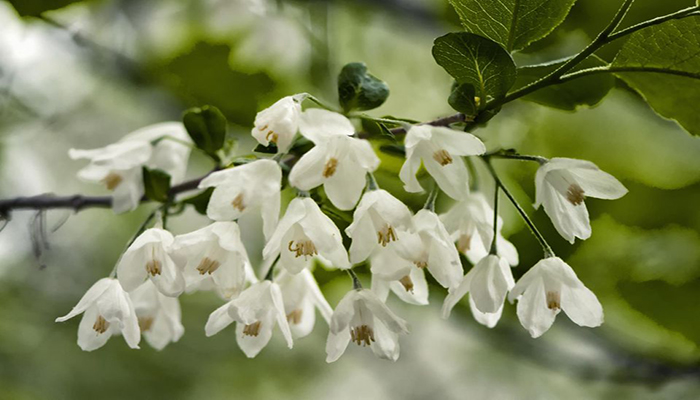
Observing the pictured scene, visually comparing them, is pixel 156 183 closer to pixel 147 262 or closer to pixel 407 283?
pixel 147 262

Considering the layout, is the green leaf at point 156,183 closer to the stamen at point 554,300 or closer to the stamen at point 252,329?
the stamen at point 252,329

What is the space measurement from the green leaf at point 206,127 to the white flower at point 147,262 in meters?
0.17

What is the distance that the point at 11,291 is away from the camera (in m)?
2.85

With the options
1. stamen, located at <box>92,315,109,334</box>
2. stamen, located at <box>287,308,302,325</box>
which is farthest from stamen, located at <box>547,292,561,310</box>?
stamen, located at <box>92,315,109,334</box>

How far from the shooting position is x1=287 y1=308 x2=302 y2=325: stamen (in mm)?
895

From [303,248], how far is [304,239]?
10 mm

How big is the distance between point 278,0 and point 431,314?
1684 mm

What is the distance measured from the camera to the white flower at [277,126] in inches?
27.0

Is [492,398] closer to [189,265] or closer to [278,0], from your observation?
[278,0]

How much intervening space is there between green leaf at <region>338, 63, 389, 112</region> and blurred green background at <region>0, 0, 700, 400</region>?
0.30m

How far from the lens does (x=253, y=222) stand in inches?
116

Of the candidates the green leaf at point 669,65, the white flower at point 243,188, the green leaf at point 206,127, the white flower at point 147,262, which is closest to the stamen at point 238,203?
the white flower at point 243,188

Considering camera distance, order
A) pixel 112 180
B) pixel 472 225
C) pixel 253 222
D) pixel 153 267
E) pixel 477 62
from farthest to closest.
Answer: pixel 253 222
pixel 112 180
pixel 472 225
pixel 153 267
pixel 477 62

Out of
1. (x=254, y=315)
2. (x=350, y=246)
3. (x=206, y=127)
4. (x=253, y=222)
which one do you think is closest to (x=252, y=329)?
(x=254, y=315)
